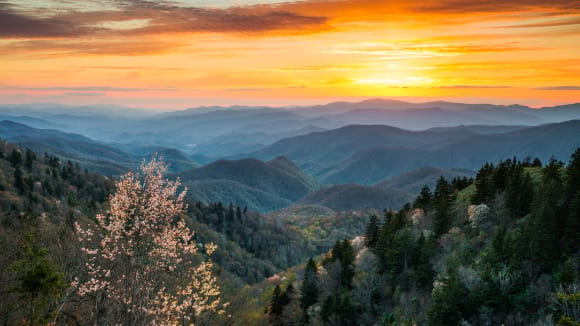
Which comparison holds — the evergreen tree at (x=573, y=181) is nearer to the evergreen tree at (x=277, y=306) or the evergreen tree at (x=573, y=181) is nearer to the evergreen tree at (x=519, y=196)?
the evergreen tree at (x=519, y=196)

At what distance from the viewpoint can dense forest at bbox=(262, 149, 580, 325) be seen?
126 ft

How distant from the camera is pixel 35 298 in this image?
20.8 m

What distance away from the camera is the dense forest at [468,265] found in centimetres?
3838

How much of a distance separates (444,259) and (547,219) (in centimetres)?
1429

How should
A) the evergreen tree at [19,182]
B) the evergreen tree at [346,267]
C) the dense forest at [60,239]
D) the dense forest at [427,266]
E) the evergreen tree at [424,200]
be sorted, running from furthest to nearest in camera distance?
1. the evergreen tree at [19,182]
2. the evergreen tree at [424,200]
3. the evergreen tree at [346,267]
4. the dense forest at [427,266]
5. the dense forest at [60,239]

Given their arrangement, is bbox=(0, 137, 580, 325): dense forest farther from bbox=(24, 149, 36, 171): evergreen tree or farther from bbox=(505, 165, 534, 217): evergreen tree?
bbox=(24, 149, 36, 171): evergreen tree

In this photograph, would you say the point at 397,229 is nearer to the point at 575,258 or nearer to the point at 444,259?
the point at 444,259

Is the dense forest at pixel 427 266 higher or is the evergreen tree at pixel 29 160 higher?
the dense forest at pixel 427 266

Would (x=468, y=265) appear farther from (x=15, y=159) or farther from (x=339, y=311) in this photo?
(x=15, y=159)

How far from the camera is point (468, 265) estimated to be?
48062 millimetres

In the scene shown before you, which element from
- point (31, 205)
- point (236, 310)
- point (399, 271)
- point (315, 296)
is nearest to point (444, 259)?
point (399, 271)

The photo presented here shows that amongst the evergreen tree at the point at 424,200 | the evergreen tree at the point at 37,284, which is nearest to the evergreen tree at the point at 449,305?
the evergreen tree at the point at 37,284

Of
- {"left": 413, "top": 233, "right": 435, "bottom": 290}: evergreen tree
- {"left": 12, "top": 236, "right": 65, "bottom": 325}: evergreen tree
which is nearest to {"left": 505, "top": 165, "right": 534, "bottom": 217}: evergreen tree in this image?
{"left": 413, "top": 233, "right": 435, "bottom": 290}: evergreen tree

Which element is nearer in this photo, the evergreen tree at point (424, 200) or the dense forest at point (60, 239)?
the dense forest at point (60, 239)
